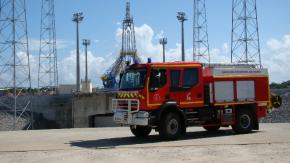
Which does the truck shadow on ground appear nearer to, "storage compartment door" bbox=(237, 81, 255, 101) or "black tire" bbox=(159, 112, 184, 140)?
"black tire" bbox=(159, 112, 184, 140)

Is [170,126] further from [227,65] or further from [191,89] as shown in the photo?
[227,65]

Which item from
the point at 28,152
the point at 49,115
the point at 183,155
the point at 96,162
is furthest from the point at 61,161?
the point at 49,115

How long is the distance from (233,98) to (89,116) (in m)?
26.3

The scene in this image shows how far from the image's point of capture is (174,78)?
57.0 feet

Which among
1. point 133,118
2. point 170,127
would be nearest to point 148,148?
point 133,118

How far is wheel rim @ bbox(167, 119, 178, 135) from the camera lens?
17.1m

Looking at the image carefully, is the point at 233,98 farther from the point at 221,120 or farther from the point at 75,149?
the point at 75,149

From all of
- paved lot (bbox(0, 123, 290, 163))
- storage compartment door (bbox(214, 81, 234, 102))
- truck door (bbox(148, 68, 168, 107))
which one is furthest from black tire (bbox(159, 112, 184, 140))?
storage compartment door (bbox(214, 81, 234, 102))

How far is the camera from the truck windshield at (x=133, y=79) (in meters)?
16.9

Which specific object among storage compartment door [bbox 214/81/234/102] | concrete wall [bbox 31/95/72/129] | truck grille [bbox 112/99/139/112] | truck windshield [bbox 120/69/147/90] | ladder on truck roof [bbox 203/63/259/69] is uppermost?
ladder on truck roof [bbox 203/63/259/69]

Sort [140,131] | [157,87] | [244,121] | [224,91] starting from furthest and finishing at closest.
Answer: [244,121] < [224,91] < [140,131] < [157,87]

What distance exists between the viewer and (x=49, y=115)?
157 ft

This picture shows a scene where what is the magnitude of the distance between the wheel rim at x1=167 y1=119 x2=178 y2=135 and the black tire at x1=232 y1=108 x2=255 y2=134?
3335 mm

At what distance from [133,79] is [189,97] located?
2.22m
